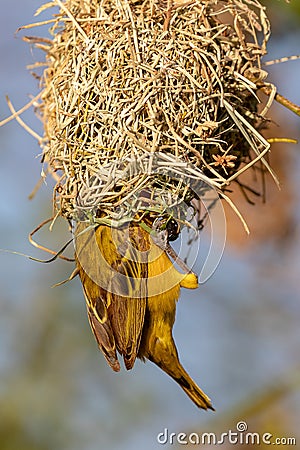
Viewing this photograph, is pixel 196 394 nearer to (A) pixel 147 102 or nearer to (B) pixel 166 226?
(B) pixel 166 226

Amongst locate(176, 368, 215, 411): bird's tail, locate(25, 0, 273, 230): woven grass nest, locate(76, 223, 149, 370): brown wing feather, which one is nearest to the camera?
locate(25, 0, 273, 230): woven grass nest

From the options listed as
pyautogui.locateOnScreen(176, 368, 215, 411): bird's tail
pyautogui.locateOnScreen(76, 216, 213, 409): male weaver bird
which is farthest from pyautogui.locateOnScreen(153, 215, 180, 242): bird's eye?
pyautogui.locateOnScreen(176, 368, 215, 411): bird's tail

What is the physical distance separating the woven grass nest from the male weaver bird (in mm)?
77

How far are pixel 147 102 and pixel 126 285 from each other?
1.71 feet

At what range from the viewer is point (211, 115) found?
7.16 feet

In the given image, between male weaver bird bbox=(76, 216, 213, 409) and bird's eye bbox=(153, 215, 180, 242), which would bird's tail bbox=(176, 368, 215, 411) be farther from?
bird's eye bbox=(153, 215, 180, 242)

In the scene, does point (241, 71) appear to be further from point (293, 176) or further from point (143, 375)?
point (143, 375)

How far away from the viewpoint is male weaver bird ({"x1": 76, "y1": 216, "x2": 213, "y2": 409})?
2.22 m

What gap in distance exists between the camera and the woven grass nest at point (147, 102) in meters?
2.11

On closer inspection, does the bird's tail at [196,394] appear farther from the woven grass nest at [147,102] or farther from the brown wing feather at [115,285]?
the woven grass nest at [147,102]

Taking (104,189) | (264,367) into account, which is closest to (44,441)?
(264,367)

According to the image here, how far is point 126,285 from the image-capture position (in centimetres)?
225

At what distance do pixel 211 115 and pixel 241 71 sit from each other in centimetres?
18

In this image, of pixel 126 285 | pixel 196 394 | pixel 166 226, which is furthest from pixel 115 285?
pixel 196 394
